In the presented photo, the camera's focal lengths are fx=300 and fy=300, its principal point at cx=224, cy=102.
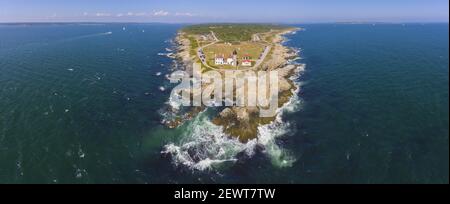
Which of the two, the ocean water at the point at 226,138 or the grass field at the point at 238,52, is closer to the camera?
the ocean water at the point at 226,138

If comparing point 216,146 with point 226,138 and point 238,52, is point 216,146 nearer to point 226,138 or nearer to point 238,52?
point 226,138

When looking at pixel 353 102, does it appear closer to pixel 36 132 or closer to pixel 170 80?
pixel 170 80

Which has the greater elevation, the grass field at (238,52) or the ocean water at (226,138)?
the grass field at (238,52)

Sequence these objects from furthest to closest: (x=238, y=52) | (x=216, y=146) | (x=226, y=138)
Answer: (x=238, y=52) → (x=226, y=138) → (x=216, y=146)

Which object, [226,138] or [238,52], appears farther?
[238,52]

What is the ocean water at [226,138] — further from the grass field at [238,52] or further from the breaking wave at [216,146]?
the grass field at [238,52]

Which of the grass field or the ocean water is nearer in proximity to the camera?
the ocean water

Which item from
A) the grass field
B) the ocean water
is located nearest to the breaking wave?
the ocean water

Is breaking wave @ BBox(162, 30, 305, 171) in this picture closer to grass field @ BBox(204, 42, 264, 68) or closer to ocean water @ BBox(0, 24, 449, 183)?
ocean water @ BBox(0, 24, 449, 183)

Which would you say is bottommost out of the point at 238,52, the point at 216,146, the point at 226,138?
the point at 216,146

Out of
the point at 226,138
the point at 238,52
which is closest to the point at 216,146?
the point at 226,138

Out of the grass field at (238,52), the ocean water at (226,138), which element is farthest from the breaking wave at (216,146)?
the grass field at (238,52)
